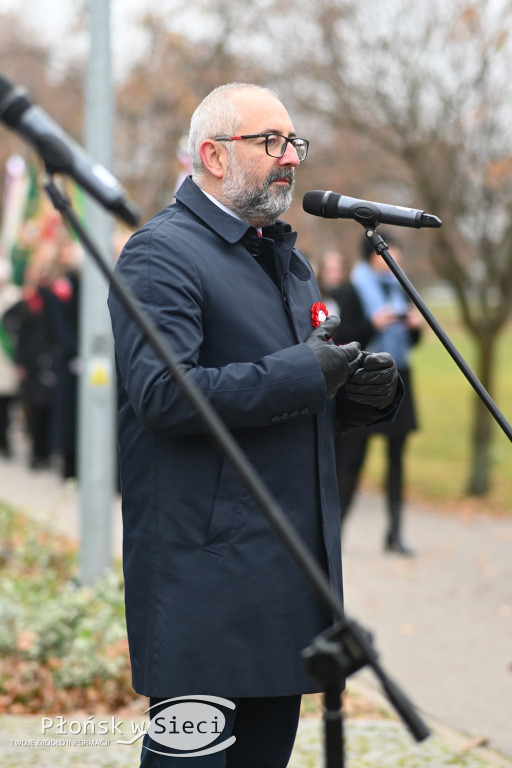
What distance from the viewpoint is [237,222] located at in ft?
9.24

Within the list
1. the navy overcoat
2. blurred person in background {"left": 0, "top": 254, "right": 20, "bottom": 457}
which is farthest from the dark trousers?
blurred person in background {"left": 0, "top": 254, "right": 20, "bottom": 457}

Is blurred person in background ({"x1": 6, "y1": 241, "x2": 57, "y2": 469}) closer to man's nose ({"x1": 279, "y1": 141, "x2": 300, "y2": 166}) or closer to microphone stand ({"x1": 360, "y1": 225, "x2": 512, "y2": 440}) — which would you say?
man's nose ({"x1": 279, "y1": 141, "x2": 300, "y2": 166})

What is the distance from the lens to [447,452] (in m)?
15.6

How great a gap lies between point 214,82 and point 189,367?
10487 millimetres

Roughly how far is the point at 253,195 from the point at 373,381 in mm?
579

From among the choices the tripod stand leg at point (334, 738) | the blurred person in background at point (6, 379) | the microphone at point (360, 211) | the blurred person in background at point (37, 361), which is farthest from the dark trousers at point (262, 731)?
the blurred person in background at point (6, 379)

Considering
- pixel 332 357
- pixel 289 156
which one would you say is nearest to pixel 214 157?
pixel 289 156

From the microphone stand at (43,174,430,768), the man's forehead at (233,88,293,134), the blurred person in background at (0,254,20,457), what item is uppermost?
the blurred person in background at (0,254,20,457)

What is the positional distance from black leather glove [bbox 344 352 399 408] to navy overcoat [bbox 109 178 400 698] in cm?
15

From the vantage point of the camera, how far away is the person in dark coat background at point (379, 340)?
7.73 metres

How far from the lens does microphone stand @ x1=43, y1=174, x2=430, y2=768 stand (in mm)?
1922

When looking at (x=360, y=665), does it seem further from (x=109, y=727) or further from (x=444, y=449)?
(x=444, y=449)

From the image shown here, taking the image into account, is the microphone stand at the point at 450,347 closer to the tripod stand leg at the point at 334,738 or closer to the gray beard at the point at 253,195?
the gray beard at the point at 253,195

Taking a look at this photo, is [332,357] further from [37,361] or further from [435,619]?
[37,361]
